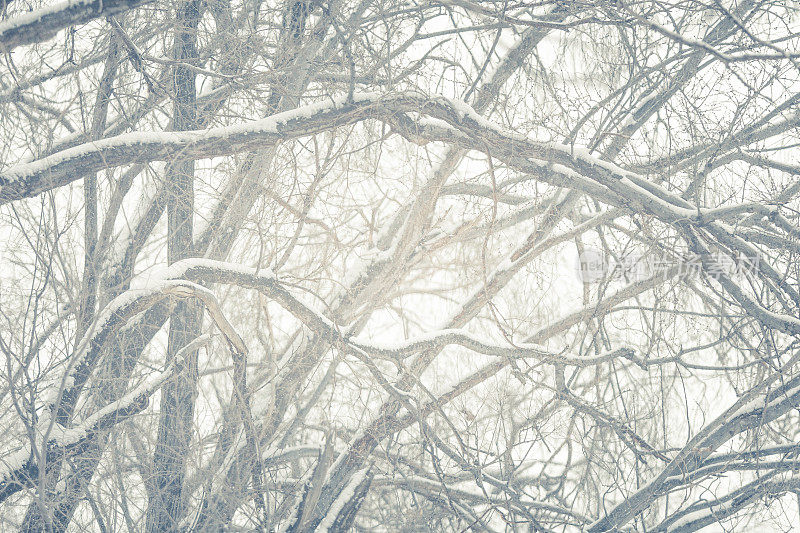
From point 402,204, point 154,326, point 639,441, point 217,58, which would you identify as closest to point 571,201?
point 402,204

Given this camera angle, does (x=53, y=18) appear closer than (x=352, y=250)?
Yes

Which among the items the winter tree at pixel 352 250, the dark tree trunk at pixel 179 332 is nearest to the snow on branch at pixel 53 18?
the winter tree at pixel 352 250

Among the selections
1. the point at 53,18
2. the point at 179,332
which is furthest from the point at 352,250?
the point at 53,18

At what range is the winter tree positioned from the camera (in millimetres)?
3695

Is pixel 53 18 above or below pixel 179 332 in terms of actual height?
below

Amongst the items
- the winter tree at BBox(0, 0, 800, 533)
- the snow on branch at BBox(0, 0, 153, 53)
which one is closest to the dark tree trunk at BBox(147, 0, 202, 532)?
the winter tree at BBox(0, 0, 800, 533)

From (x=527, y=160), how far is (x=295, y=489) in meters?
2.63

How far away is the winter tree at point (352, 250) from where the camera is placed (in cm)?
370

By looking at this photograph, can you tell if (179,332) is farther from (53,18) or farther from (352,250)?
(53,18)

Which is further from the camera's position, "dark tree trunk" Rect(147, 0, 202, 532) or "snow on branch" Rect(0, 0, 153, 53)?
"dark tree trunk" Rect(147, 0, 202, 532)

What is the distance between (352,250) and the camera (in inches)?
206

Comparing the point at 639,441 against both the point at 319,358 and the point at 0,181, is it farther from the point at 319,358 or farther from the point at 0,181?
the point at 0,181

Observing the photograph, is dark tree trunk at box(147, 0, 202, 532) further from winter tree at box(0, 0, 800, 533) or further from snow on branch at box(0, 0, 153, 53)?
snow on branch at box(0, 0, 153, 53)

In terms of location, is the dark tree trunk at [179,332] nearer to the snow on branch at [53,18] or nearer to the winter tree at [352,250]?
the winter tree at [352,250]
